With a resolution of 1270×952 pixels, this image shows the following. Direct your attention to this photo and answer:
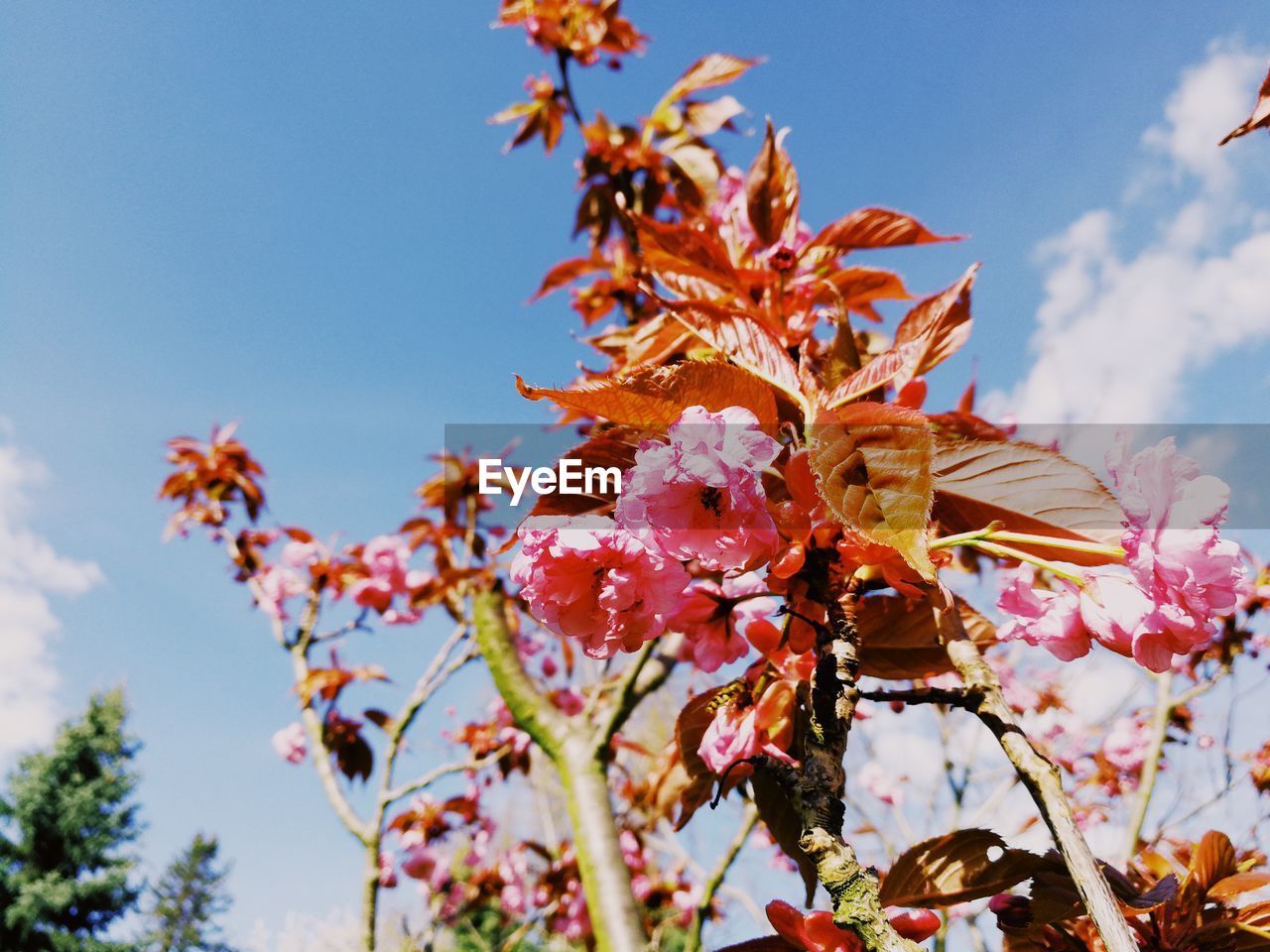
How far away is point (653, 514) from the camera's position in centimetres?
48

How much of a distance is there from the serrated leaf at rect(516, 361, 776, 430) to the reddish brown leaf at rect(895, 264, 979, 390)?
22 centimetres

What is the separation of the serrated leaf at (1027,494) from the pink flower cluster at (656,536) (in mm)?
174

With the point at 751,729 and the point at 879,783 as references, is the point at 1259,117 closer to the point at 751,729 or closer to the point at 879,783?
the point at 751,729

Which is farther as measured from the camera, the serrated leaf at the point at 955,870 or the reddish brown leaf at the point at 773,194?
the reddish brown leaf at the point at 773,194

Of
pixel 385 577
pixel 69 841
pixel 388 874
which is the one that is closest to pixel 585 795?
pixel 385 577

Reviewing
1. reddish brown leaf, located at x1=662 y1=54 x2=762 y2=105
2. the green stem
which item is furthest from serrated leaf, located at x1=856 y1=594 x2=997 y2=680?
reddish brown leaf, located at x1=662 y1=54 x2=762 y2=105

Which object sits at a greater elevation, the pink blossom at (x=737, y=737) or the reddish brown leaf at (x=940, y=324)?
the reddish brown leaf at (x=940, y=324)

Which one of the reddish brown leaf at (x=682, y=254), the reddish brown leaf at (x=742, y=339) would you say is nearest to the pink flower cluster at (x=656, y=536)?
the reddish brown leaf at (x=742, y=339)

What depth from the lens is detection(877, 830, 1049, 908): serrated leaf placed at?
551mm

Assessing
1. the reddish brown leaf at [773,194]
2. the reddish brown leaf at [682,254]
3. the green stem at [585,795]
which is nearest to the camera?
the reddish brown leaf at [682,254]

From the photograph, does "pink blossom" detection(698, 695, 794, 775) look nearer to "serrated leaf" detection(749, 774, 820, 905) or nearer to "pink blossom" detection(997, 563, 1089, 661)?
"serrated leaf" detection(749, 774, 820, 905)

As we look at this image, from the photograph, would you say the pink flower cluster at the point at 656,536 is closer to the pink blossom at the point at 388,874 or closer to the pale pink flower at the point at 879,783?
the pale pink flower at the point at 879,783

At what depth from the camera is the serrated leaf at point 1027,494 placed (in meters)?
0.52

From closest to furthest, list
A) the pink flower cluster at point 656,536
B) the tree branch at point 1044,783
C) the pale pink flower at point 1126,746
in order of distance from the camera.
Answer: the tree branch at point 1044,783
the pink flower cluster at point 656,536
the pale pink flower at point 1126,746
